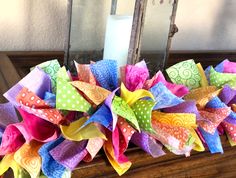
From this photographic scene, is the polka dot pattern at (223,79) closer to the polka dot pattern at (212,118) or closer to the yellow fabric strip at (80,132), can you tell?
the polka dot pattern at (212,118)

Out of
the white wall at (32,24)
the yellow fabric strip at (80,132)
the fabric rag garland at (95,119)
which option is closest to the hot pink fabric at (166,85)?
the fabric rag garland at (95,119)

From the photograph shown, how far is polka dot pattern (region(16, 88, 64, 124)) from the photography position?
41cm

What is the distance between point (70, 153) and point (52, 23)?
39 centimetres

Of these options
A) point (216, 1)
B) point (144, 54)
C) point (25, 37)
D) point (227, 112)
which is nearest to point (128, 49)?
point (144, 54)

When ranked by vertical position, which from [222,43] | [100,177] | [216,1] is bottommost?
[100,177]

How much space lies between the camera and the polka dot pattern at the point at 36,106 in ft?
1.35

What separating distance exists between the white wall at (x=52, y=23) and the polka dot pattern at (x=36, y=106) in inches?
12.5

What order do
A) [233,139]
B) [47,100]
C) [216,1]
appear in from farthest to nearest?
1. [216,1]
2. [233,139]
3. [47,100]

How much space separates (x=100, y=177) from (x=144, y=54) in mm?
234

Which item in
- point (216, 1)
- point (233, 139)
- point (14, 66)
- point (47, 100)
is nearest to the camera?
point (47, 100)

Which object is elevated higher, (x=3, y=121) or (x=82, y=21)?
(x=82, y=21)

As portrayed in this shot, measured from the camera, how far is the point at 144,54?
1.97ft

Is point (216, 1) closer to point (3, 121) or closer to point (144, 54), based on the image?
point (144, 54)

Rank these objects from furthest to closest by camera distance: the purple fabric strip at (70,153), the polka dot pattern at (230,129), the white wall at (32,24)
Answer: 1. the white wall at (32,24)
2. the polka dot pattern at (230,129)
3. the purple fabric strip at (70,153)
